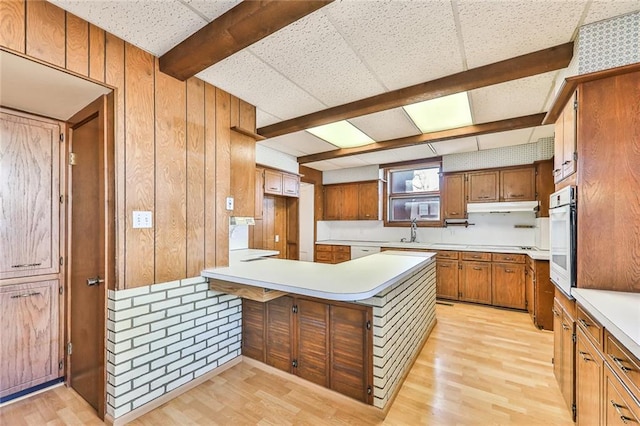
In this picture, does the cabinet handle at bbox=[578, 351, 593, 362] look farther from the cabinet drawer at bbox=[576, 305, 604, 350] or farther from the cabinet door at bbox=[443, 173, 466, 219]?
the cabinet door at bbox=[443, 173, 466, 219]

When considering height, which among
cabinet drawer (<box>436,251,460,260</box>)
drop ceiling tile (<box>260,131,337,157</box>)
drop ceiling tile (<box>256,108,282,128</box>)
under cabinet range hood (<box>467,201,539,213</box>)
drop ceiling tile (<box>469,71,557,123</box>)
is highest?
drop ceiling tile (<box>256,108,282,128</box>)

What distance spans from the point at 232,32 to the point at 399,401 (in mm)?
2710

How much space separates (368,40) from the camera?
183 centimetres

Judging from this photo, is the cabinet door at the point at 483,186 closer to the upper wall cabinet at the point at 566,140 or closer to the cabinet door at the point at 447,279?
the cabinet door at the point at 447,279

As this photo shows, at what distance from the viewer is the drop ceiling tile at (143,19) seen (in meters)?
1.52

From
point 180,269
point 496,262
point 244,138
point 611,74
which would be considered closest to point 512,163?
point 496,262

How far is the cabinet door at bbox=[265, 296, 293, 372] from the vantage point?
7.48 feet

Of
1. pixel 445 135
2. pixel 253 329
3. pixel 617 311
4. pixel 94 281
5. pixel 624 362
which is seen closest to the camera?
pixel 624 362

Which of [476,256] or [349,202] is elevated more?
[349,202]

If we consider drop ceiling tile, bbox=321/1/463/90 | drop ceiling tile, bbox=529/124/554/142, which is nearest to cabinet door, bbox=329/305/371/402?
drop ceiling tile, bbox=321/1/463/90

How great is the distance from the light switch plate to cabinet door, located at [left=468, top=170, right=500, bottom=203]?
465 centimetres

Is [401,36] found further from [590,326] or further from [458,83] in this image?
[590,326]

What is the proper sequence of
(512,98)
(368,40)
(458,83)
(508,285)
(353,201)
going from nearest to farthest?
1. (368,40)
2. (458,83)
3. (512,98)
4. (508,285)
5. (353,201)

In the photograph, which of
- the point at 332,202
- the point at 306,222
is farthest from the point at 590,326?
the point at 306,222
